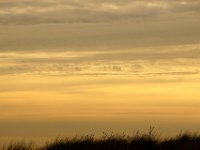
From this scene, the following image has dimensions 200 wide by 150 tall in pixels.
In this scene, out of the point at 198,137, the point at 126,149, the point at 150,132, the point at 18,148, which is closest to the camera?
the point at 18,148

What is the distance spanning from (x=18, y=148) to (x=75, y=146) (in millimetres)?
1604

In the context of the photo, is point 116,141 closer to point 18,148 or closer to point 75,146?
point 75,146

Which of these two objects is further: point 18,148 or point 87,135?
point 87,135

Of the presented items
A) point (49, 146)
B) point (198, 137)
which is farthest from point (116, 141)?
point (198, 137)

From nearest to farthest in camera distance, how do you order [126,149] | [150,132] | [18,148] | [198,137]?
[18,148] < [126,149] < [150,132] < [198,137]

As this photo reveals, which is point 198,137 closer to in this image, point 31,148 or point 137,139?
point 137,139

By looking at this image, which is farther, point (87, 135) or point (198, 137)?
point (198, 137)

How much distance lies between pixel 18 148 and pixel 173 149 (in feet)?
14.4

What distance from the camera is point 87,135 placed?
1800 cm

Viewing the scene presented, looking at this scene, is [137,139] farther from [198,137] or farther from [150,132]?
[198,137]

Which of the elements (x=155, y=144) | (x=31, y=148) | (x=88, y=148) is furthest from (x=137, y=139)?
(x=31, y=148)


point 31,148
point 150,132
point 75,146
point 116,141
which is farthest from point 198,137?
point 31,148

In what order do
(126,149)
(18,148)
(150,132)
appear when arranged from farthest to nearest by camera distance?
1. (150,132)
2. (126,149)
3. (18,148)

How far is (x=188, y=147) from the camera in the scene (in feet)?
60.8
